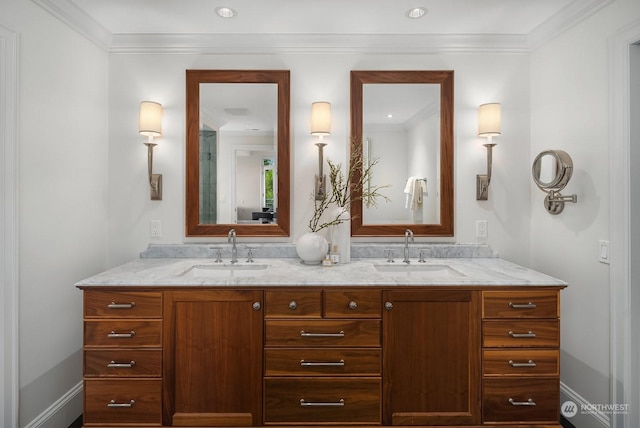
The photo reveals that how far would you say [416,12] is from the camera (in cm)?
205

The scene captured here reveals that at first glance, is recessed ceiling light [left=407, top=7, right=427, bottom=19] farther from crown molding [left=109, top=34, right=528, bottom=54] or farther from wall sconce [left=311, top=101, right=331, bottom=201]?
wall sconce [left=311, top=101, right=331, bottom=201]

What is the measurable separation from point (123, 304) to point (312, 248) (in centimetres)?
103

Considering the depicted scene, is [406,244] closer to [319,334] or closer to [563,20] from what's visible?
[319,334]

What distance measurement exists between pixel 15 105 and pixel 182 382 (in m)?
1.56

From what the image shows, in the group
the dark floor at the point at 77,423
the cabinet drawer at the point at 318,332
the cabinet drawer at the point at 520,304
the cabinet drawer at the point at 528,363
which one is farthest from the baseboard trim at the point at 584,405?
the dark floor at the point at 77,423

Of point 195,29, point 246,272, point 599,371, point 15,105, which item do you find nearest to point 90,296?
point 246,272

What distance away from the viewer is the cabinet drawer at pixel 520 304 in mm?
1699

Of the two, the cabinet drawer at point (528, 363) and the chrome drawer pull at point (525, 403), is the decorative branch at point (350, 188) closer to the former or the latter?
the cabinet drawer at point (528, 363)

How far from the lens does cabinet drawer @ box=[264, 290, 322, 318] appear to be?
1.70 m

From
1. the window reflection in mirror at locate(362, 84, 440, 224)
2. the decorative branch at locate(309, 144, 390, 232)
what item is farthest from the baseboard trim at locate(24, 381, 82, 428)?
the window reflection in mirror at locate(362, 84, 440, 224)

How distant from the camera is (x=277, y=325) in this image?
5.58ft

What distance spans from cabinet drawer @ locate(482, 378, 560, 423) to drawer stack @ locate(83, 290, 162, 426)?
64.2 inches

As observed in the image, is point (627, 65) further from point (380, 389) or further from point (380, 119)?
point (380, 389)

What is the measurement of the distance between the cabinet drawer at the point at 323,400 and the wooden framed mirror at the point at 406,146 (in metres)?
0.99
